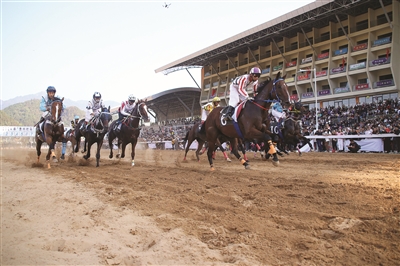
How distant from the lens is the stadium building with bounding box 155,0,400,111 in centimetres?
3731

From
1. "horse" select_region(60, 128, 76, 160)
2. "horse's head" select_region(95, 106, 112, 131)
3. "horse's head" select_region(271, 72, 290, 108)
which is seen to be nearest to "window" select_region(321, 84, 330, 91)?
"horse" select_region(60, 128, 76, 160)

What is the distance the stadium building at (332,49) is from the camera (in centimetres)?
3731

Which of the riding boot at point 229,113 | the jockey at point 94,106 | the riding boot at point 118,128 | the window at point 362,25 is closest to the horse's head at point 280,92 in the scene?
the riding boot at point 229,113

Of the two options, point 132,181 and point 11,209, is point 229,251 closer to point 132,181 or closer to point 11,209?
point 11,209

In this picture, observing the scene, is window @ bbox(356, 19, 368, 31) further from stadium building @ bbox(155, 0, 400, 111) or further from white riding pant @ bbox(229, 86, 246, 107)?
white riding pant @ bbox(229, 86, 246, 107)

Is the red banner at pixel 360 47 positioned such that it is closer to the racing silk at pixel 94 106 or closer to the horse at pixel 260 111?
the horse at pixel 260 111

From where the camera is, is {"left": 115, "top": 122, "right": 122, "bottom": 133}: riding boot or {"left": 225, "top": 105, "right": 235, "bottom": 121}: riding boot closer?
{"left": 225, "top": 105, "right": 235, "bottom": 121}: riding boot

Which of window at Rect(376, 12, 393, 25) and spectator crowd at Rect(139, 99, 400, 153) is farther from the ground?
window at Rect(376, 12, 393, 25)

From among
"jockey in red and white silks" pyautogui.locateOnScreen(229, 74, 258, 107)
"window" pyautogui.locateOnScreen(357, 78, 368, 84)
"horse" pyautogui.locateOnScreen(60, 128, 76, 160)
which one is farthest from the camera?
"window" pyautogui.locateOnScreen(357, 78, 368, 84)

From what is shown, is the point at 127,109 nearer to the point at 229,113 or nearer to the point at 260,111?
the point at 229,113

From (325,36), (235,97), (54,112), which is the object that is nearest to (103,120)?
(54,112)

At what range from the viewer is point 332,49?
4353 centimetres

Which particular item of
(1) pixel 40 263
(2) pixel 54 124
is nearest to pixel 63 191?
(1) pixel 40 263

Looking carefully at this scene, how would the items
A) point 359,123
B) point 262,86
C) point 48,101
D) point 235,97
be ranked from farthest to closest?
point 359,123 → point 48,101 → point 235,97 → point 262,86
